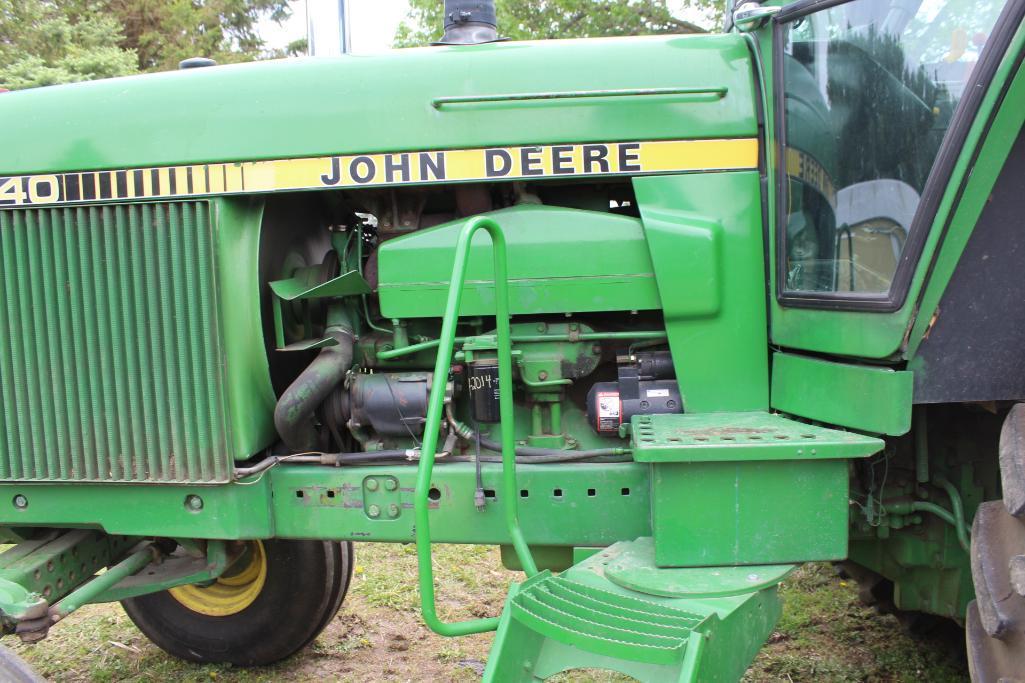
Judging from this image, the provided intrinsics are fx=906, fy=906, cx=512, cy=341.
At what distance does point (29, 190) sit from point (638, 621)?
2.06 m

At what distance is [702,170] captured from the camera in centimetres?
242

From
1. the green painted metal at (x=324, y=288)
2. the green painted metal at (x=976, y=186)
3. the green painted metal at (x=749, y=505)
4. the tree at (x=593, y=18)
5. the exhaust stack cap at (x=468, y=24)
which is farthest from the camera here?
the tree at (x=593, y=18)

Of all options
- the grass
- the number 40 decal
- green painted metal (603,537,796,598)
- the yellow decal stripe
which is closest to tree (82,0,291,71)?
the grass

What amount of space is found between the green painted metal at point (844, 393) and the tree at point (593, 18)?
28.3ft

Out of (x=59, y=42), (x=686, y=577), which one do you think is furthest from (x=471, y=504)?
(x=59, y=42)

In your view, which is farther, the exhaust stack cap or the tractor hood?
the exhaust stack cap

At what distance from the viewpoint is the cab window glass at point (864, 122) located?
1.97 metres

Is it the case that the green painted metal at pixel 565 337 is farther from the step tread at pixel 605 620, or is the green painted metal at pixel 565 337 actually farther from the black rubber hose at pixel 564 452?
the step tread at pixel 605 620

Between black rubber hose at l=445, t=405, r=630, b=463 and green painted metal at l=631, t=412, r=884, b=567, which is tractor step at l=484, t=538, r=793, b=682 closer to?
green painted metal at l=631, t=412, r=884, b=567

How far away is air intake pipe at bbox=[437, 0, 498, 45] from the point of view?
106 inches

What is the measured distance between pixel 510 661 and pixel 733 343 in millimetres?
1042

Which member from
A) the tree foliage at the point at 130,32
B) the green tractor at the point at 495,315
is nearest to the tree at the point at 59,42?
the tree foliage at the point at 130,32

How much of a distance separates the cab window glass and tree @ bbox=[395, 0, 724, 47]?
8421mm

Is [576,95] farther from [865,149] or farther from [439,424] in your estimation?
[439,424]
